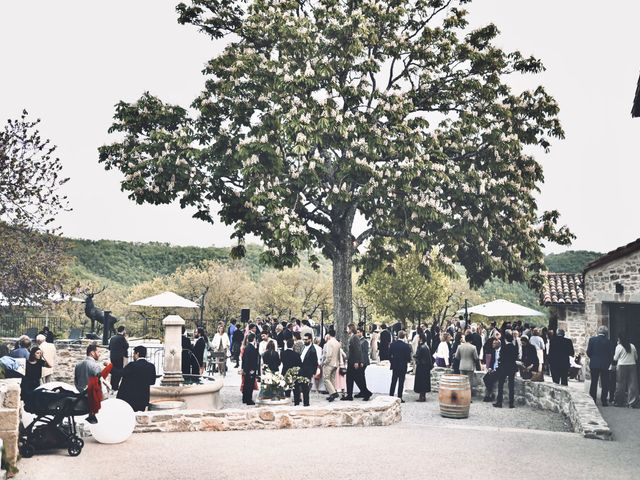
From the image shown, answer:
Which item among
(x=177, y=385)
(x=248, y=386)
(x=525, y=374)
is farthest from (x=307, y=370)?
(x=525, y=374)

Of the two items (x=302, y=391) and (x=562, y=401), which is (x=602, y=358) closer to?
(x=562, y=401)

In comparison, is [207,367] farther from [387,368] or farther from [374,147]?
Answer: [374,147]

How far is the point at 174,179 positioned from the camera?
23.3 m

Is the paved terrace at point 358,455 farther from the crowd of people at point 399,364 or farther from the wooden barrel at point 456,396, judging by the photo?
the crowd of people at point 399,364

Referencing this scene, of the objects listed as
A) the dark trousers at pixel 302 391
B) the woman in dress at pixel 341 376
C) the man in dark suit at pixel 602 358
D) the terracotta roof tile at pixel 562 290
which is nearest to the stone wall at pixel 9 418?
the dark trousers at pixel 302 391

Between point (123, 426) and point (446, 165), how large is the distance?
16.4 meters

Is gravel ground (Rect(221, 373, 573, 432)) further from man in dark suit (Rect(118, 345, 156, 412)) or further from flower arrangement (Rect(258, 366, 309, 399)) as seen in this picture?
man in dark suit (Rect(118, 345, 156, 412))

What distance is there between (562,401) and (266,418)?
23.4ft

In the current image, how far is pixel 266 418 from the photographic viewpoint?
43.2 feet

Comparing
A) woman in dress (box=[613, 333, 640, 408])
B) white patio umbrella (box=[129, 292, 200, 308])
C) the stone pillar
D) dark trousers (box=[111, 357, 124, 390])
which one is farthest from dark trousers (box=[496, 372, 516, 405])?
white patio umbrella (box=[129, 292, 200, 308])

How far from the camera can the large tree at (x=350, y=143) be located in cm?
2297

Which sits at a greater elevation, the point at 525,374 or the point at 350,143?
the point at 350,143

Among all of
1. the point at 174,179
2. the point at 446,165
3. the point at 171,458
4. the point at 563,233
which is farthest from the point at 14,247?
the point at 563,233

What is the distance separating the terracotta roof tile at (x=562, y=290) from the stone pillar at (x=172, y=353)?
1603 cm
